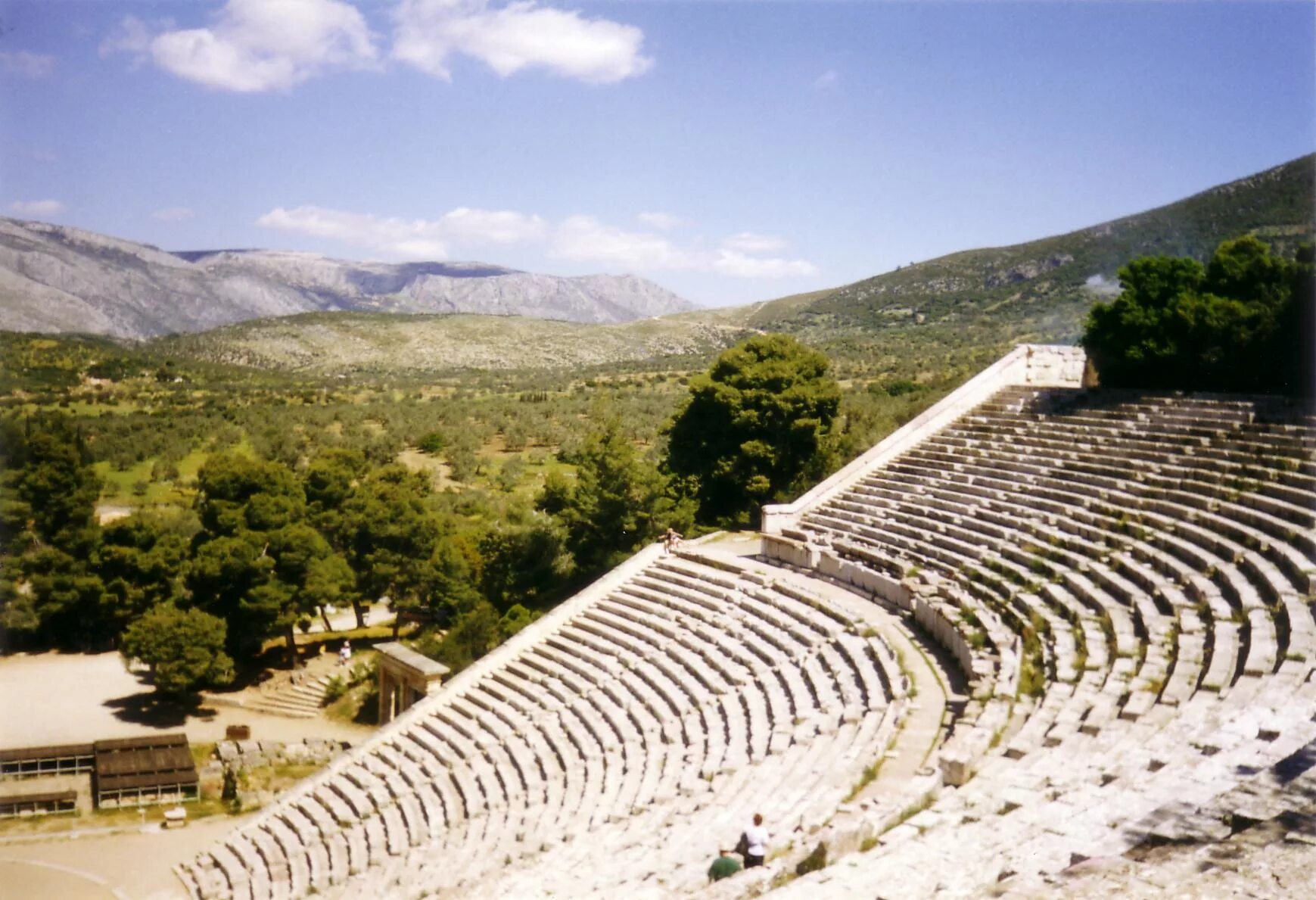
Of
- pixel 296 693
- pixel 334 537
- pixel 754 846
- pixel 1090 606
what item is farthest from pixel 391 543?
pixel 754 846

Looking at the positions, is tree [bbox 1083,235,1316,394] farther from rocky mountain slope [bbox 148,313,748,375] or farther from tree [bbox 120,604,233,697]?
rocky mountain slope [bbox 148,313,748,375]

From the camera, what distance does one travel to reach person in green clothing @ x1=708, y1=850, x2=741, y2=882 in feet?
27.8

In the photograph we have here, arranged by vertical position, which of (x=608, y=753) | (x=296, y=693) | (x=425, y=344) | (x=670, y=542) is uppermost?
(x=425, y=344)

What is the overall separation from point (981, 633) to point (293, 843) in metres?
11.6

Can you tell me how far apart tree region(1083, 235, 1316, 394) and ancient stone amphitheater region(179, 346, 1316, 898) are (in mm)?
1037

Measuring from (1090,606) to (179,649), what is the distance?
19283 mm

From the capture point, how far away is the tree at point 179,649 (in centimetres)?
2328

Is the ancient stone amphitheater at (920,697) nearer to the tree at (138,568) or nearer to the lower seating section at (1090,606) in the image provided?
the lower seating section at (1090,606)

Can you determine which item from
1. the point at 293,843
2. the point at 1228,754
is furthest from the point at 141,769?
the point at 1228,754

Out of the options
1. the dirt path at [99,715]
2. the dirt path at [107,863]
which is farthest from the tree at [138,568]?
the dirt path at [107,863]

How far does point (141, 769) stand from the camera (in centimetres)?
2008

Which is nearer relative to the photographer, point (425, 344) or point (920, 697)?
point (920, 697)

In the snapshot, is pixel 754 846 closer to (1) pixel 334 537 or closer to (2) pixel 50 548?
(1) pixel 334 537

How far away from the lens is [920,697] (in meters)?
13.1
